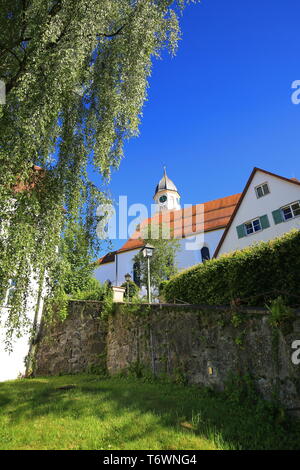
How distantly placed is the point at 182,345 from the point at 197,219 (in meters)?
25.9

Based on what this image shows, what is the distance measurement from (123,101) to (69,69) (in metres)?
1.56

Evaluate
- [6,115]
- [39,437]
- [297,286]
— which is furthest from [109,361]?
[6,115]

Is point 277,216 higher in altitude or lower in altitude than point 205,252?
lower

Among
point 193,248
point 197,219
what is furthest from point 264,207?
point 197,219

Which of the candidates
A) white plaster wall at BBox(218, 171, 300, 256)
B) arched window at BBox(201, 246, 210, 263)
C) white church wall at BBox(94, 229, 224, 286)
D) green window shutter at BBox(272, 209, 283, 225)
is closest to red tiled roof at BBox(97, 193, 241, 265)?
white church wall at BBox(94, 229, 224, 286)

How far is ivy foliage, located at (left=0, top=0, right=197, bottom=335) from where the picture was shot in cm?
591

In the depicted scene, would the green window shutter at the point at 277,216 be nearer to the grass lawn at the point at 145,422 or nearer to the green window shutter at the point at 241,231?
the green window shutter at the point at 241,231

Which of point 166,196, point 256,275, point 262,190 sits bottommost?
point 256,275

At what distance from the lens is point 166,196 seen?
49062mm

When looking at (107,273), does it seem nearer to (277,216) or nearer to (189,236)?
(189,236)

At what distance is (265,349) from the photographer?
5.84 metres

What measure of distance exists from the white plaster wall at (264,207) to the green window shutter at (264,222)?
18 cm

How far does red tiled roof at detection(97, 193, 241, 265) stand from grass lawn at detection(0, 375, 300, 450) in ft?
76.1
